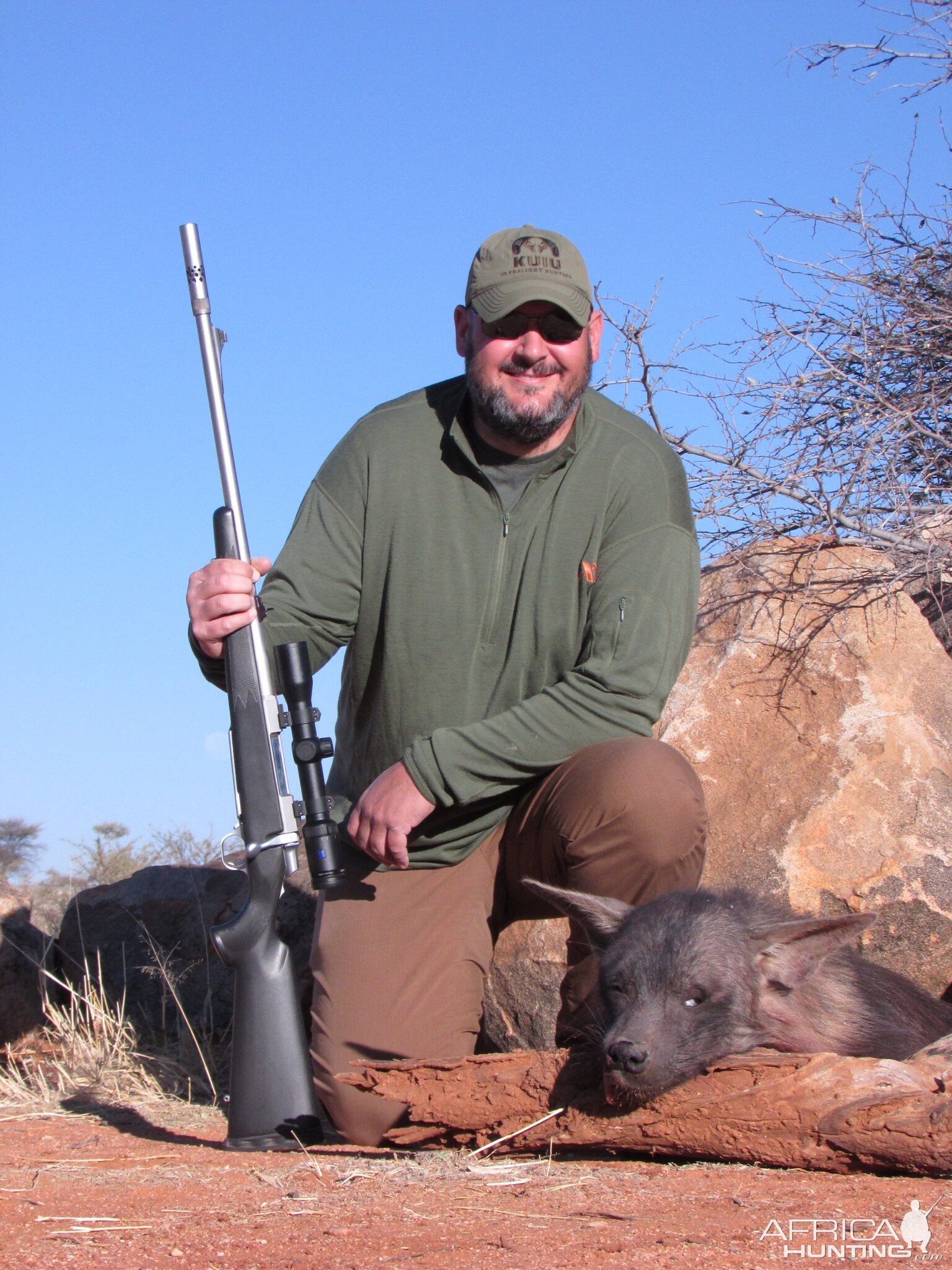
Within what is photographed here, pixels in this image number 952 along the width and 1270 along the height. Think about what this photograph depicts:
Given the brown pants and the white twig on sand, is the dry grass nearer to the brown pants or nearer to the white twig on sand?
the brown pants

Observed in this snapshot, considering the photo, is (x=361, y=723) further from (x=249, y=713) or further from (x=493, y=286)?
(x=493, y=286)

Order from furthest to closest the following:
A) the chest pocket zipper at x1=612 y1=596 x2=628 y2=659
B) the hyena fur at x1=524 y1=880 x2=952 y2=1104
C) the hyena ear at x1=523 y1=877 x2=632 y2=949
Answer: the chest pocket zipper at x1=612 y1=596 x2=628 y2=659, the hyena ear at x1=523 y1=877 x2=632 y2=949, the hyena fur at x1=524 y1=880 x2=952 y2=1104

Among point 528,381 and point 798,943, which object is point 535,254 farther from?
point 798,943

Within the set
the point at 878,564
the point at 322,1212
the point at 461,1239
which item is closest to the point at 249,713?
the point at 322,1212

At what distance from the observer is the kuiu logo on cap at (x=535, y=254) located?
4.77 m

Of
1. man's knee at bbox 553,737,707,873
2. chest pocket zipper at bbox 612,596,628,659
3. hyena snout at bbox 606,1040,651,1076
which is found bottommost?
hyena snout at bbox 606,1040,651,1076

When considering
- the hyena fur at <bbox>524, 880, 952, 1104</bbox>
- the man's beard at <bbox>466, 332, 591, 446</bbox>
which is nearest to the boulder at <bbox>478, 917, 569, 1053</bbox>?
the hyena fur at <bbox>524, 880, 952, 1104</bbox>

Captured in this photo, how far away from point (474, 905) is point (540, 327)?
2279 millimetres

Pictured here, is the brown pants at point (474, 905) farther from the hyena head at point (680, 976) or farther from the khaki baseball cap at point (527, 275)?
the khaki baseball cap at point (527, 275)

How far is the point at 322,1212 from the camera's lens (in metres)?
2.95

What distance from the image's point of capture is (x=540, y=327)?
487 centimetres

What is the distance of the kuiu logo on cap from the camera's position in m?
4.77

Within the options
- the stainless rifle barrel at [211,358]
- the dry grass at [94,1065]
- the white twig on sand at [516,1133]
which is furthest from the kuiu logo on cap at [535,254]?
the dry grass at [94,1065]

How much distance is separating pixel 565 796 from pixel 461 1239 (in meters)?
1.84
